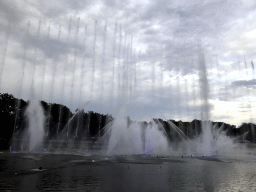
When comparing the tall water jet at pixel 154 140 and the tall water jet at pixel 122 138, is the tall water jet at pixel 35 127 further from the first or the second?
the tall water jet at pixel 154 140

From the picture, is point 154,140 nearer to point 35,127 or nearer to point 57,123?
point 35,127

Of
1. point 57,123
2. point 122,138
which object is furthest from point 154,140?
point 57,123

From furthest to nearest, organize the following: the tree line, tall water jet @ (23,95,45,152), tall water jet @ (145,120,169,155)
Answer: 1. the tree line
2. tall water jet @ (145,120,169,155)
3. tall water jet @ (23,95,45,152)

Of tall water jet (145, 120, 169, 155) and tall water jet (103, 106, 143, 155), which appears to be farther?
tall water jet (145, 120, 169, 155)

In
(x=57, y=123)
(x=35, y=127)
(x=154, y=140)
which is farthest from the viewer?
(x=57, y=123)

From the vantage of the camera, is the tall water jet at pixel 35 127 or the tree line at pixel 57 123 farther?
the tree line at pixel 57 123

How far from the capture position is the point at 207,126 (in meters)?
49.7

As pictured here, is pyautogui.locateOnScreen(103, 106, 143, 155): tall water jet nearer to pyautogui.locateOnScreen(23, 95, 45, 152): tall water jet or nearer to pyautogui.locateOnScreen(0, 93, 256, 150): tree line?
pyautogui.locateOnScreen(0, 93, 256, 150): tree line

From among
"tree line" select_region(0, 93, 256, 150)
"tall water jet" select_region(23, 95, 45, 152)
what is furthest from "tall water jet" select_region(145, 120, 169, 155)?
"tall water jet" select_region(23, 95, 45, 152)

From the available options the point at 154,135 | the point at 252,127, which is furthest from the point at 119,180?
the point at 252,127

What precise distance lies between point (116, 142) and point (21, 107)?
158ft

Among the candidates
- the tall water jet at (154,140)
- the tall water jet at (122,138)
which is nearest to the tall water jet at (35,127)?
the tall water jet at (122,138)

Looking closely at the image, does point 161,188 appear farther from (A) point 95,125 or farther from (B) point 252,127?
(B) point 252,127

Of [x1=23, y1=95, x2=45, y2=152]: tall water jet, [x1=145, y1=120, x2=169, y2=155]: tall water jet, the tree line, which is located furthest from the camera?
the tree line
